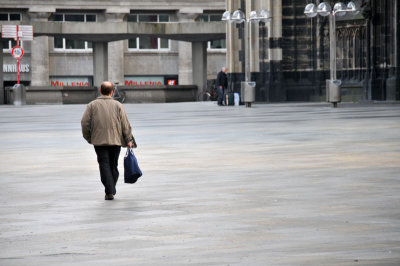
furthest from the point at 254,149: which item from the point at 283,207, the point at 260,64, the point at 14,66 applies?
the point at 14,66

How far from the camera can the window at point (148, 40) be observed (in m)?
84.6

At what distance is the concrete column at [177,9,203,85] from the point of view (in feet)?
270

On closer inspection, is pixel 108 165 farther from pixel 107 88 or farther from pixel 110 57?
pixel 110 57

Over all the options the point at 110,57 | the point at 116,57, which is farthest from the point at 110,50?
the point at 116,57

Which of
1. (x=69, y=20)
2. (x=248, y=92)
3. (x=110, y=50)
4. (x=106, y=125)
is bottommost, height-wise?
(x=248, y=92)

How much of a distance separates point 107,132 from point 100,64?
50.5 m

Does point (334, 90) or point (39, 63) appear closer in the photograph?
point (334, 90)

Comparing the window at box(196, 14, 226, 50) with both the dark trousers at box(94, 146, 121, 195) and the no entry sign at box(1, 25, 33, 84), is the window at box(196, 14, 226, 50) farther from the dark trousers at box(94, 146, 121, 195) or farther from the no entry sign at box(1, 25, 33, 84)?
the dark trousers at box(94, 146, 121, 195)

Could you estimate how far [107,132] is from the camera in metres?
10.7

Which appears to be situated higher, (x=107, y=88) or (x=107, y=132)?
(x=107, y=88)

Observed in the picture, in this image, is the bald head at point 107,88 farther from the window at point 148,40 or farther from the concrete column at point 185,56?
the window at point 148,40

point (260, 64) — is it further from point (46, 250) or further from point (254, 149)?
point (46, 250)

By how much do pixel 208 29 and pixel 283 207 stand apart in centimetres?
5004

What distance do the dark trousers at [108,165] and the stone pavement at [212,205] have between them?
0.59 feet
